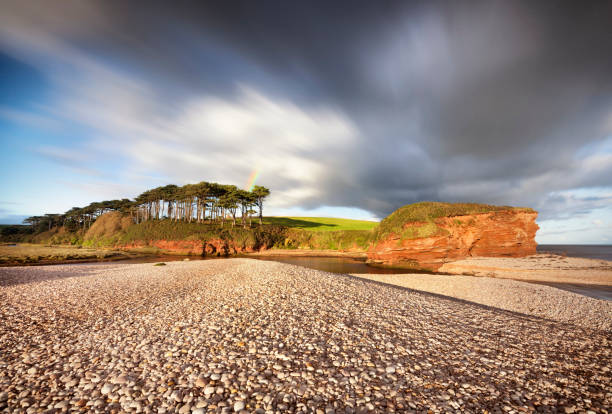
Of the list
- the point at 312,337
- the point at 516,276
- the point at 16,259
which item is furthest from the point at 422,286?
the point at 16,259

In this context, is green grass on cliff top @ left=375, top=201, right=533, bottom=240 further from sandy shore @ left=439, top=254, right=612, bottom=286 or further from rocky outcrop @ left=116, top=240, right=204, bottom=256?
rocky outcrop @ left=116, top=240, right=204, bottom=256

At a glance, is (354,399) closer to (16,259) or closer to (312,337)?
(312,337)

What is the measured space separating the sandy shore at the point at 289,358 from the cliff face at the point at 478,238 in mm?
24809

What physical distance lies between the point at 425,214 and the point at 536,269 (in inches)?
552

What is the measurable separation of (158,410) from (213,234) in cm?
5115

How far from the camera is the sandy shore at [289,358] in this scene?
429 cm

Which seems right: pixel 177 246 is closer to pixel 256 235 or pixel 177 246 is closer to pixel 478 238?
pixel 256 235

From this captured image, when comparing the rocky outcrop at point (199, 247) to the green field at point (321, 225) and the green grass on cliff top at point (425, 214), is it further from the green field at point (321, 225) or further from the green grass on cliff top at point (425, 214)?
the green grass on cliff top at point (425, 214)

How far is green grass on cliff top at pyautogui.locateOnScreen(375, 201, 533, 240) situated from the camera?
33500 mm


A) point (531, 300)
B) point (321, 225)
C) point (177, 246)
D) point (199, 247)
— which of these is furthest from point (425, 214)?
point (177, 246)

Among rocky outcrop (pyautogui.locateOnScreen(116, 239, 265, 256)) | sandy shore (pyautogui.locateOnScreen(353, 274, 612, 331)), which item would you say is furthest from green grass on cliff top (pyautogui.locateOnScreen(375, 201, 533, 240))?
rocky outcrop (pyautogui.locateOnScreen(116, 239, 265, 256))

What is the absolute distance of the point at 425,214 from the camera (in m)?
35.4

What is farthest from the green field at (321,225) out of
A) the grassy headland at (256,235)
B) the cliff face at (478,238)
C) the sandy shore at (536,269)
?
the sandy shore at (536,269)

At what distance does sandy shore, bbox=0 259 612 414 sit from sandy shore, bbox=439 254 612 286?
21524 millimetres
